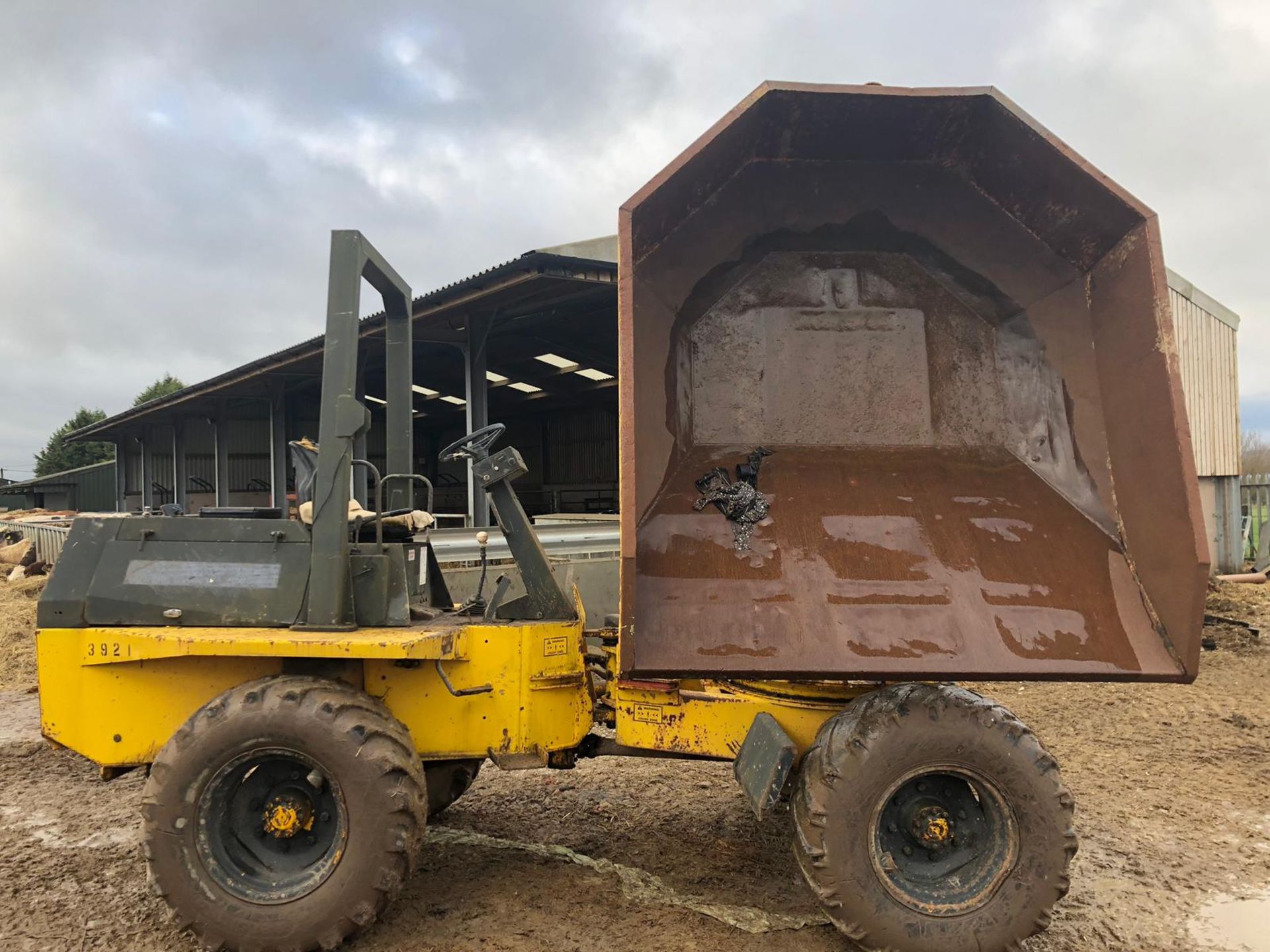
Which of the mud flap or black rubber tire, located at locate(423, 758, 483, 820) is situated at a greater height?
the mud flap

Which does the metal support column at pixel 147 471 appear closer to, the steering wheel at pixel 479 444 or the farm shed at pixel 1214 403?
the steering wheel at pixel 479 444

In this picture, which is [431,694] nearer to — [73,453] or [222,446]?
[222,446]

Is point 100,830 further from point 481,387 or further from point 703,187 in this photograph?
point 481,387

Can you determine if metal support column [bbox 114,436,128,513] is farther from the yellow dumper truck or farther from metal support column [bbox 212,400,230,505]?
the yellow dumper truck

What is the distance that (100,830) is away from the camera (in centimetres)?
453

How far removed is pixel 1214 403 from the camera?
49.4 ft

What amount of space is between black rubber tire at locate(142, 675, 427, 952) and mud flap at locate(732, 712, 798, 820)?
1341 millimetres

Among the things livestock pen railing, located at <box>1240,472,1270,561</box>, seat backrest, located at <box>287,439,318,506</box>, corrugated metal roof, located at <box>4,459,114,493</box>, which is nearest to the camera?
seat backrest, located at <box>287,439,318,506</box>

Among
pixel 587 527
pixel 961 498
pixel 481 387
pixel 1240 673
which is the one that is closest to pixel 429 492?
pixel 961 498

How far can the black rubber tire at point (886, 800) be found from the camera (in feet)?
10.1

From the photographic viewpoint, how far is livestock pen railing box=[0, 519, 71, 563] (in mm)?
17078

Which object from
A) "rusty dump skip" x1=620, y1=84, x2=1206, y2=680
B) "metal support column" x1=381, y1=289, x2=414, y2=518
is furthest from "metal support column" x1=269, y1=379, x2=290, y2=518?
"rusty dump skip" x1=620, y1=84, x2=1206, y2=680

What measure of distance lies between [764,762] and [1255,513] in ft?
59.4

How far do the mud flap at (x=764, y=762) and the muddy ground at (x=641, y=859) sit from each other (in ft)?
2.04
